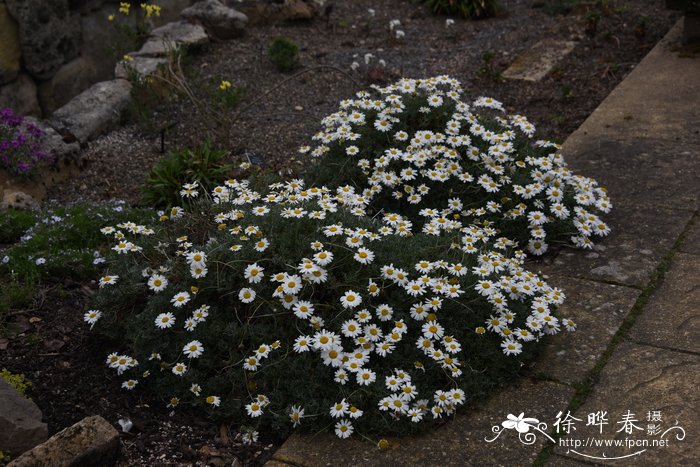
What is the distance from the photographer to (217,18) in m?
7.83

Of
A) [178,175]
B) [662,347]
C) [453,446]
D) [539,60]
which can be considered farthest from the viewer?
[539,60]

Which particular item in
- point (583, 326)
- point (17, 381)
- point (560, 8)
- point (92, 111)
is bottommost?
point (560, 8)

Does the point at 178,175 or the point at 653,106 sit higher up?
the point at 178,175

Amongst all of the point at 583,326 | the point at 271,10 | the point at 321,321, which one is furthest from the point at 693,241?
the point at 271,10

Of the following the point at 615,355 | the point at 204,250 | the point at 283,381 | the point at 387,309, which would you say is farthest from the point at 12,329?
the point at 615,355

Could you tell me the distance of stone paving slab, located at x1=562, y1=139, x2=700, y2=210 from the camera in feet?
16.1

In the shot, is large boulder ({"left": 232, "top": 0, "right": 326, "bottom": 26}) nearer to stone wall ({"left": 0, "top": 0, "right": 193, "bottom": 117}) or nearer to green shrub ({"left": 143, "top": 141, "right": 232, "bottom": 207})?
stone wall ({"left": 0, "top": 0, "right": 193, "bottom": 117})

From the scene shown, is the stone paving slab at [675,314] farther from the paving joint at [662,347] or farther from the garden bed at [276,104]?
the garden bed at [276,104]

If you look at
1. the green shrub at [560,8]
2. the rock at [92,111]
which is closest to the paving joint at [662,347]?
the rock at [92,111]

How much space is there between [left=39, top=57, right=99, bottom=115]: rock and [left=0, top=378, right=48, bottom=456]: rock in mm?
4064

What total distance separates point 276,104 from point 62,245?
2542 millimetres

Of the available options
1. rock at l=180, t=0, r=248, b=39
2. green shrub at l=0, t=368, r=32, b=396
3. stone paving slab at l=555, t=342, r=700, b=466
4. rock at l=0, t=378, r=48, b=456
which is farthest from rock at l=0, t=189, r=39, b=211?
stone paving slab at l=555, t=342, r=700, b=466

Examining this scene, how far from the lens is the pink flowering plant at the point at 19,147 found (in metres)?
5.50

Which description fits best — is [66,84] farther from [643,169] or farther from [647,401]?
[647,401]
